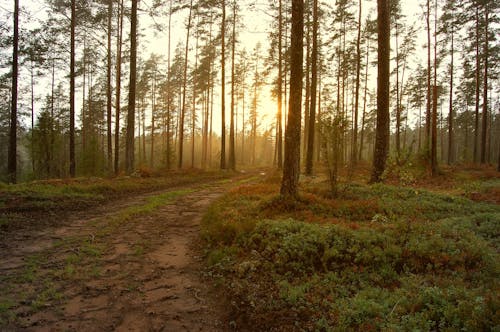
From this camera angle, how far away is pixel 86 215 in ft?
29.5

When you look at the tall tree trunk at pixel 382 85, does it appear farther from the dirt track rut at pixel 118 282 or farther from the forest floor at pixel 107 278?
the dirt track rut at pixel 118 282

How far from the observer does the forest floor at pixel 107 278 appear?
387cm

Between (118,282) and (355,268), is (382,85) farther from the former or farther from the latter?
(118,282)

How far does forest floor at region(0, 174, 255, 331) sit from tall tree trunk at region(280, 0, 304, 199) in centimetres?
304

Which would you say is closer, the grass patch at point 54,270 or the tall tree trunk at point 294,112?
the grass patch at point 54,270

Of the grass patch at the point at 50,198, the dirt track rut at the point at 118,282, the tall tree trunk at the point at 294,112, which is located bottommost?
the dirt track rut at the point at 118,282

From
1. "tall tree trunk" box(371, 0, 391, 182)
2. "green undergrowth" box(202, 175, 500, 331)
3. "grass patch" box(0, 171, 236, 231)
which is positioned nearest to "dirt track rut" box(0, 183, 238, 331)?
"green undergrowth" box(202, 175, 500, 331)

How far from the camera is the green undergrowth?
11.6 ft

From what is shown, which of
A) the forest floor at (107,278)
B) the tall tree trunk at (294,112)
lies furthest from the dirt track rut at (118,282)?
the tall tree trunk at (294,112)

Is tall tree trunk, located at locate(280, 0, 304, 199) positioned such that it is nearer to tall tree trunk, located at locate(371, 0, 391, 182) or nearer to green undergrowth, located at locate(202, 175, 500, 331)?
green undergrowth, located at locate(202, 175, 500, 331)

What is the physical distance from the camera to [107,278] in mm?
4961

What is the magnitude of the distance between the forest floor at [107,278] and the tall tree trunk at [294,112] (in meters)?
3.04

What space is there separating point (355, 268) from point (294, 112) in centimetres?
486

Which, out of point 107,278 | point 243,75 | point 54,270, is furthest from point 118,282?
point 243,75
